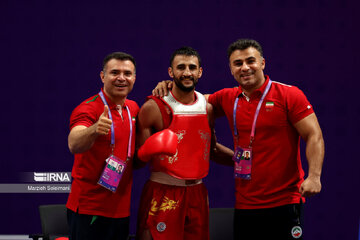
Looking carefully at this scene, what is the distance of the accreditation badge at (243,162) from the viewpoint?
6.62ft

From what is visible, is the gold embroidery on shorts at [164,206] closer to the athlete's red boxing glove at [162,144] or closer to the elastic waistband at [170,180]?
the elastic waistband at [170,180]

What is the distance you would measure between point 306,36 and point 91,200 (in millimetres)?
2611

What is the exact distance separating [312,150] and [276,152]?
199 mm

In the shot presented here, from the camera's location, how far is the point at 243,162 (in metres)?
2.03

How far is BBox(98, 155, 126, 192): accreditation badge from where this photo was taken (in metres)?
1.95

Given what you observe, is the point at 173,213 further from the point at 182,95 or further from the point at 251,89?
the point at 251,89

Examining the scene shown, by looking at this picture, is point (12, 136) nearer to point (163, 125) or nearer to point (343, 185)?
point (163, 125)

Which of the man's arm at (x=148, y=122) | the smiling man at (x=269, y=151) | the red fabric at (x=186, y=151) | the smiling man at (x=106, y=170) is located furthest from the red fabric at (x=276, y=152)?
the smiling man at (x=106, y=170)

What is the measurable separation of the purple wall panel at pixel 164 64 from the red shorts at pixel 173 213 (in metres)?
1.28

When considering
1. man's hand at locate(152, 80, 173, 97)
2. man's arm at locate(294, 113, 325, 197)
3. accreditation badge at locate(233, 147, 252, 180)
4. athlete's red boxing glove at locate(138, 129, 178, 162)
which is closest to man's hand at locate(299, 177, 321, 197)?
man's arm at locate(294, 113, 325, 197)

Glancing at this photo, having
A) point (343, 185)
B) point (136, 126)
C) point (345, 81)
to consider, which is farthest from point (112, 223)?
point (345, 81)

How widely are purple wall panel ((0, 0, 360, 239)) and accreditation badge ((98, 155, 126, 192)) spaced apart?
1447 mm

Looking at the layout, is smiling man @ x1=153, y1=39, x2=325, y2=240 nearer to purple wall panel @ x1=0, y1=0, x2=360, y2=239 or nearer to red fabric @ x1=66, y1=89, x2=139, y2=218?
red fabric @ x1=66, y1=89, x2=139, y2=218

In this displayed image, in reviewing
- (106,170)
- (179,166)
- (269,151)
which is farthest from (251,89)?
(106,170)
